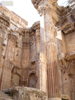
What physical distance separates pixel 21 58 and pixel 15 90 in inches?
498

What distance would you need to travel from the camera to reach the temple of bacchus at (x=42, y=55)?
6.60 m

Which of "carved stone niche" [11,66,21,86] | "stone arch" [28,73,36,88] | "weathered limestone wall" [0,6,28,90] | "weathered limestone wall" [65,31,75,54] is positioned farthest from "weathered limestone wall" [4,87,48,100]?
"carved stone niche" [11,66,21,86]

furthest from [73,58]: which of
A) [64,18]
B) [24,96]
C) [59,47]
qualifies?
[24,96]

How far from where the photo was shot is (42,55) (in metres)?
7.56

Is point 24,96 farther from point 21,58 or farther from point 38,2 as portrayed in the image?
point 21,58

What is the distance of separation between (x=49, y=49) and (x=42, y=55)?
70cm

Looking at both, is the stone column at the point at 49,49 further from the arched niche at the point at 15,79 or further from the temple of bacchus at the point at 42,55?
the arched niche at the point at 15,79

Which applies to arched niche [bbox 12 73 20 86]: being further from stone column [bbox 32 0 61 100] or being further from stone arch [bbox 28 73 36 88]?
stone column [bbox 32 0 61 100]

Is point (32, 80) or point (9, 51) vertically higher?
point (9, 51)

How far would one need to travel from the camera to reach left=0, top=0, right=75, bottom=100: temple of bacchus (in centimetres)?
660

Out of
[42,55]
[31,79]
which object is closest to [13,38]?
[31,79]

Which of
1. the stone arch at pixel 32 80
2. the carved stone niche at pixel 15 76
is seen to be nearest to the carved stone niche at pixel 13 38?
the carved stone niche at pixel 15 76

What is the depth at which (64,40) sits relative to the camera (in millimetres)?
11383

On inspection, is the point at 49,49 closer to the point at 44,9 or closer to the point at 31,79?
the point at 44,9
